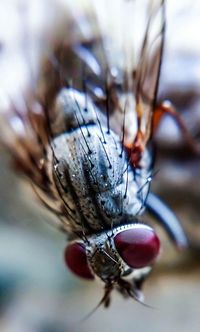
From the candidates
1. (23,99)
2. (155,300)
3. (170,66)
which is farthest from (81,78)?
(155,300)

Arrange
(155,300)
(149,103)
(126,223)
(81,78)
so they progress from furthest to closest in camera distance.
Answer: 1. (155,300)
2. (81,78)
3. (149,103)
4. (126,223)

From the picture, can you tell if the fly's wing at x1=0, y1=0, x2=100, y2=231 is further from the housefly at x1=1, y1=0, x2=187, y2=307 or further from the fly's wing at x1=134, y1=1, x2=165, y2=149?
the fly's wing at x1=134, y1=1, x2=165, y2=149

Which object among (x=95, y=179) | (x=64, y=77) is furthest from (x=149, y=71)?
(x=95, y=179)

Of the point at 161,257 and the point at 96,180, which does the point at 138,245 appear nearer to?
the point at 96,180

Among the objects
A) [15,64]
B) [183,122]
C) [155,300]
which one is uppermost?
[15,64]

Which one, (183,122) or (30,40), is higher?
(30,40)

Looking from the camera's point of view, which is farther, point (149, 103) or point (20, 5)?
point (20, 5)

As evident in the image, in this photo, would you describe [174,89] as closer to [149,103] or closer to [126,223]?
[149,103]
